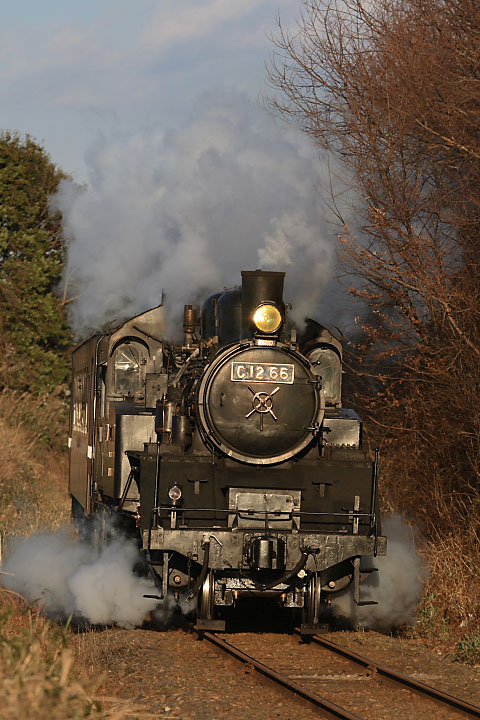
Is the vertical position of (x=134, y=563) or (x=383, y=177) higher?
(x=383, y=177)

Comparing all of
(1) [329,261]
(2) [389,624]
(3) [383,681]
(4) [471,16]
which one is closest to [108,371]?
(1) [329,261]

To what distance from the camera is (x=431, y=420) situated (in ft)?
37.6

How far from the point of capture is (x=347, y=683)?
7.06m

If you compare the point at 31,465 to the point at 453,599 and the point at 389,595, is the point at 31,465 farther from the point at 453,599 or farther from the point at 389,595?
the point at 453,599

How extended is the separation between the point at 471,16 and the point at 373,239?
2.83 m

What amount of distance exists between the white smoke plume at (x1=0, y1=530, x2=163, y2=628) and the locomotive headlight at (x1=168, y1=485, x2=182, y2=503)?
43.3 inches

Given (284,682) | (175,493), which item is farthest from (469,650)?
(175,493)

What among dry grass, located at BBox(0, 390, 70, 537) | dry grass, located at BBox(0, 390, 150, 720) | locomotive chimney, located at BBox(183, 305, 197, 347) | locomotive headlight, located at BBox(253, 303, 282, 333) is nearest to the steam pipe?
dry grass, located at BBox(0, 390, 150, 720)

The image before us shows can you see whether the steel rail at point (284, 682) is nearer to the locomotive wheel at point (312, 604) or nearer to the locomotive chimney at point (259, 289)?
the locomotive wheel at point (312, 604)

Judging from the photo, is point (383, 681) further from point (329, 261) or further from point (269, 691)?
point (329, 261)

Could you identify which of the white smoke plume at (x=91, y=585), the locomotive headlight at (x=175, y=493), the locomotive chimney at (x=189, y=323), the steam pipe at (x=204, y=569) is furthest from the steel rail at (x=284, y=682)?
the locomotive chimney at (x=189, y=323)

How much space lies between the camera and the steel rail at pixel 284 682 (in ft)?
19.7

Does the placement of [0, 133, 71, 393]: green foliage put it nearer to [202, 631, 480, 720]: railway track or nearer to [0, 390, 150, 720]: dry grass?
[0, 390, 150, 720]: dry grass

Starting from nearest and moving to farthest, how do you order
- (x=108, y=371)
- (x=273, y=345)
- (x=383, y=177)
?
(x=273, y=345), (x=108, y=371), (x=383, y=177)
